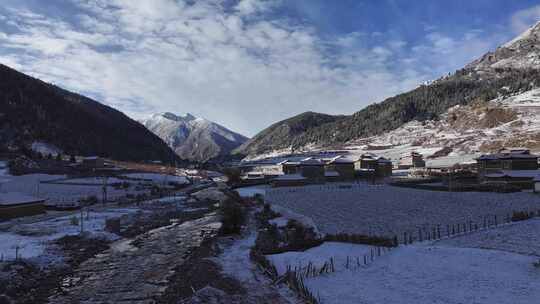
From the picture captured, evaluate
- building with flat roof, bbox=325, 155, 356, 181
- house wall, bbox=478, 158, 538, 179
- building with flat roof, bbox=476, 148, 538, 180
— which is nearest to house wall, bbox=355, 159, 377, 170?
building with flat roof, bbox=325, 155, 356, 181

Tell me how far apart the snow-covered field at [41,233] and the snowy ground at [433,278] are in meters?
20.9

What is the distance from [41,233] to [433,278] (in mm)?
37971

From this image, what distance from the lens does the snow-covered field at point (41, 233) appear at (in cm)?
3291

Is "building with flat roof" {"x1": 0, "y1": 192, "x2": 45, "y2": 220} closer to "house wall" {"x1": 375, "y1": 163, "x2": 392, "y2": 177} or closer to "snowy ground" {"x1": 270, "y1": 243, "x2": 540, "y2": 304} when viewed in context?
"snowy ground" {"x1": 270, "y1": 243, "x2": 540, "y2": 304}

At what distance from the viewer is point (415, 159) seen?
122438 millimetres

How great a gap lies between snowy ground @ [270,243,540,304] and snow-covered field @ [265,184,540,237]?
336 inches

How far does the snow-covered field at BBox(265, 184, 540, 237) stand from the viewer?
39.8m

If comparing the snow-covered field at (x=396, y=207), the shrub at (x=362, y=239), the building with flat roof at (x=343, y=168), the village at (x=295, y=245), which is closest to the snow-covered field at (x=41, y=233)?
the village at (x=295, y=245)

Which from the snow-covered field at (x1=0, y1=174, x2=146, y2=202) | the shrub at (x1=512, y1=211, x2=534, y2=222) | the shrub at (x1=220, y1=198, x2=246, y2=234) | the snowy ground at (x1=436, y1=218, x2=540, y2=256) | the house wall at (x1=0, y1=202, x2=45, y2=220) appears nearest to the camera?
the snowy ground at (x1=436, y1=218, x2=540, y2=256)

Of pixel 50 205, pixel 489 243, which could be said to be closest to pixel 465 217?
pixel 489 243

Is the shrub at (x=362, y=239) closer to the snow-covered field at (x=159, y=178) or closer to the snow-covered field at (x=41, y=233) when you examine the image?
the snow-covered field at (x=41, y=233)

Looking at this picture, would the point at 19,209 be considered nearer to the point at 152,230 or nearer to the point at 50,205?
the point at 50,205

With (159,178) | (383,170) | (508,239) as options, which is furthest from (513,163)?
(159,178)

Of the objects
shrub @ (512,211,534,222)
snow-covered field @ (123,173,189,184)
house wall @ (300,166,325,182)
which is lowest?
shrub @ (512,211,534,222)
